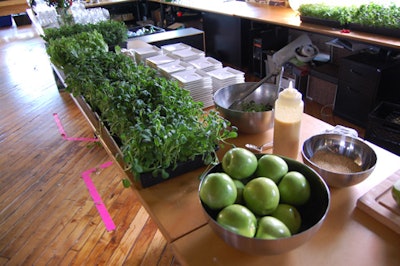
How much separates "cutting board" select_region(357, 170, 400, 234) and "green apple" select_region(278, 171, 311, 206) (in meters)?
0.17

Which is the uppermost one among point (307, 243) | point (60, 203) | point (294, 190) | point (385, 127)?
point (294, 190)

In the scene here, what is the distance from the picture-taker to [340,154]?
1015mm

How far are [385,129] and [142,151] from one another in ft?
6.86

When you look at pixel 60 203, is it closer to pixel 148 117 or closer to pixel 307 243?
pixel 148 117

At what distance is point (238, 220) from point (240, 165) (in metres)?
0.17

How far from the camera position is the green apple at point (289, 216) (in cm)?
72

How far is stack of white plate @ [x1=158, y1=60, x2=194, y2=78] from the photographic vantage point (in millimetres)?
1543

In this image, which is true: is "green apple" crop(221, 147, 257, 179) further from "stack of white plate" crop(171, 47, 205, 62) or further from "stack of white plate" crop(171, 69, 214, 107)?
"stack of white plate" crop(171, 47, 205, 62)

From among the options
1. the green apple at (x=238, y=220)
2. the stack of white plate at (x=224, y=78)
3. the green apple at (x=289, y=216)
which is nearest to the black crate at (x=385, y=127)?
the stack of white plate at (x=224, y=78)

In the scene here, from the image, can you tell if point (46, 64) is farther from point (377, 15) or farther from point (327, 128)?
point (327, 128)

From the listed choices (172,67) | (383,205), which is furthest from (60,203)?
(383,205)

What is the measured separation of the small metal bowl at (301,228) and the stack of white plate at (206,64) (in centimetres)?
83

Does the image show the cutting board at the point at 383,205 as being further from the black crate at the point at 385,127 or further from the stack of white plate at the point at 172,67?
the black crate at the point at 385,127

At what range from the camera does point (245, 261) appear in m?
0.73
